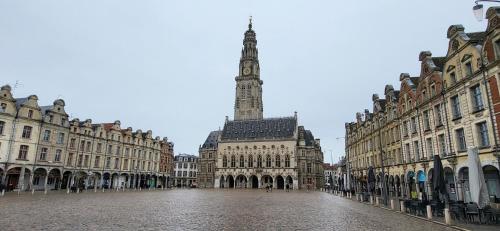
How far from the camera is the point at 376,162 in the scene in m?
43.0

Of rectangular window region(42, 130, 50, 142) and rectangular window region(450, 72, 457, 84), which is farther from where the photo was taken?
rectangular window region(42, 130, 50, 142)

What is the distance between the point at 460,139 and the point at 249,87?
80292 millimetres

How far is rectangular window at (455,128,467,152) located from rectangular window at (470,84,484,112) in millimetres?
2561

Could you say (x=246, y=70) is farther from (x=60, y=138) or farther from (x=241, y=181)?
(x=60, y=138)

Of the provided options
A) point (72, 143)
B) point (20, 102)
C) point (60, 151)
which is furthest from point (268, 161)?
point (20, 102)

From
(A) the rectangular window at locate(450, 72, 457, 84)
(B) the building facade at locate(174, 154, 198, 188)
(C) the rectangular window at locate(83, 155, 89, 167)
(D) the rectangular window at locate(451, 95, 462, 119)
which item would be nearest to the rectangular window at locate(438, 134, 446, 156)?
(D) the rectangular window at locate(451, 95, 462, 119)

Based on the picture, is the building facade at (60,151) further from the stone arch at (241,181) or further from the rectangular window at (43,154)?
the stone arch at (241,181)

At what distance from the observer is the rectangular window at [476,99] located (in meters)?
21.8

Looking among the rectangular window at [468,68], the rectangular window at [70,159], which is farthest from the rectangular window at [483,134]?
the rectangular window at [70,159]

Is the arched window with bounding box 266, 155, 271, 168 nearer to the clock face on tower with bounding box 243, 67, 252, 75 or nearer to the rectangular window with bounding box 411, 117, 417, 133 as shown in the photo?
the clock face on tower with bounding box 243, 67, 252, 75

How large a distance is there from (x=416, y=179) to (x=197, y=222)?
83.8 ft

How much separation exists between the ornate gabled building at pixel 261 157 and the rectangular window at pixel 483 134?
55080mm

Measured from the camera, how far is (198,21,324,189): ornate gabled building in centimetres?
7806

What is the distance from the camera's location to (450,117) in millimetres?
25297
